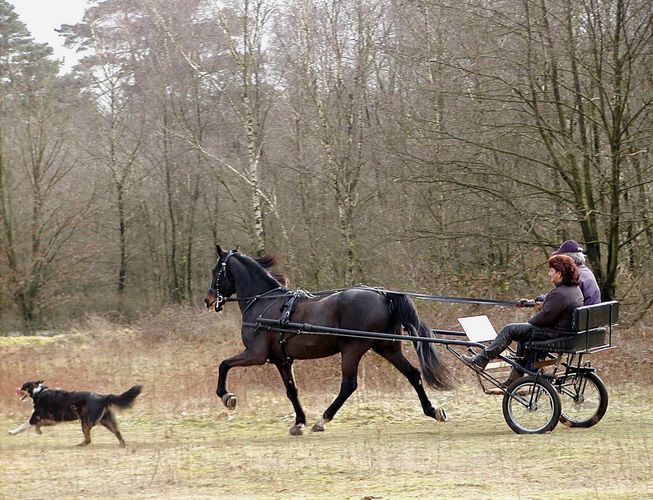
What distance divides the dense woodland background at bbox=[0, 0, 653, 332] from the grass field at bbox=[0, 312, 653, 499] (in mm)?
4065

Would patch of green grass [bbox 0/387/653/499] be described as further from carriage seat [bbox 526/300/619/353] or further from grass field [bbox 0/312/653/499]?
carriage seat [bbox 526/300/619/353]

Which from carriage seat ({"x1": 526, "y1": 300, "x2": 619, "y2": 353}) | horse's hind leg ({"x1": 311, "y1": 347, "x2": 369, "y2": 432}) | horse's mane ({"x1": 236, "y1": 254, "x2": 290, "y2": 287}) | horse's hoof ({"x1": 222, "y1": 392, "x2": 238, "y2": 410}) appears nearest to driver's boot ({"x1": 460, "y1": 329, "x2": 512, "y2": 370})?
carriage seat ({"x1": 526, "y1": 300, "x2": 619, "y2": 353})

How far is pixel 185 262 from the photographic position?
1425 inches

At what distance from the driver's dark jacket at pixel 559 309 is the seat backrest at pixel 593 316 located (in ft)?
0.34

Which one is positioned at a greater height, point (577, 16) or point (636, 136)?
point (577, 16)

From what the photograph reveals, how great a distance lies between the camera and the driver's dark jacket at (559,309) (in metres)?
9.35

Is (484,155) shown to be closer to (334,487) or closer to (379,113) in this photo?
(379,113)

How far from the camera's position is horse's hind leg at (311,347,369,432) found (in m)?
10.6

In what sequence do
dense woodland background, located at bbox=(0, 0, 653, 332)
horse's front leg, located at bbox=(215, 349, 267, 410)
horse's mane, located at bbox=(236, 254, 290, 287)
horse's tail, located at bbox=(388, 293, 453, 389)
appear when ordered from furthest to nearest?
dense woodland background, located at bbox=(0, 0, 653, 332) → horse's mane, located at bbox=(236, 254, 290, 287) → horse's front leg, located at bbox=(215, 349, 267, 410) → horse's tail, located at bbox=(388, 293, 453, 389)

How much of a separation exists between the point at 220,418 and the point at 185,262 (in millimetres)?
24830

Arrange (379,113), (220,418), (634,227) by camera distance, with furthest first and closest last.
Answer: (379,113) → (634,227) → (220,418)

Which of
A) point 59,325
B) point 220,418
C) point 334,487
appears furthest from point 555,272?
point 59,325

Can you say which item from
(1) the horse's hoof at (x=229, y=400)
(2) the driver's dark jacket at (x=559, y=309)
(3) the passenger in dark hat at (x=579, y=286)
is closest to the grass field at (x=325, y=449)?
(1) the horse's hoof at (x=229, y=400)

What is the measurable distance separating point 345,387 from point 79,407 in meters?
2.87
